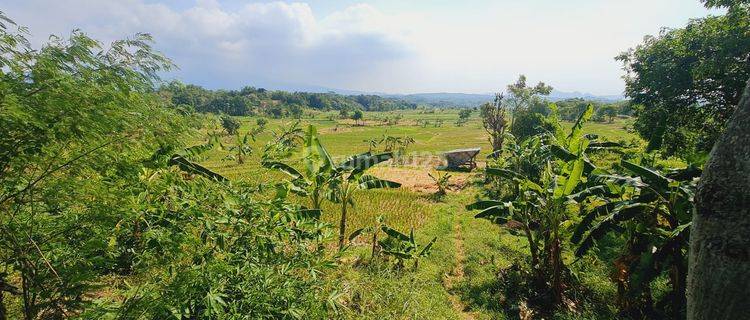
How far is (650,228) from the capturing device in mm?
4875

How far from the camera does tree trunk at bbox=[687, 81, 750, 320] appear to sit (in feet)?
4.23

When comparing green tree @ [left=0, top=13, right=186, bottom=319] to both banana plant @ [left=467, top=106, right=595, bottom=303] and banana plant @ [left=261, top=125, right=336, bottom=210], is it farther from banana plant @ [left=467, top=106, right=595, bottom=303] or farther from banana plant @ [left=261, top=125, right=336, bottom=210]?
banana plant @ [left=467, top=106, right=595, bottom=303]

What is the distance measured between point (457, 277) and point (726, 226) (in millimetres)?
6252

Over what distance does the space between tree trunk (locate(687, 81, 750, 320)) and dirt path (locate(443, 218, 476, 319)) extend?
186 inches

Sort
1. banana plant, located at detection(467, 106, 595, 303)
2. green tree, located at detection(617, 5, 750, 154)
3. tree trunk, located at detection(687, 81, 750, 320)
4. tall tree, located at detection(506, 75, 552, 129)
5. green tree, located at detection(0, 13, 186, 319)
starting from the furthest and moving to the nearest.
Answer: tall tree, located at detection(506, 75, 552, 129) < green tree, located at detection(617, 5, 750, 154) < banana plant, located at detection(467, 106, 595, 303) < green tree, located at detection(0, 13, 186, 319) < tree trunk, located at detection(687, 81, 750, 320)

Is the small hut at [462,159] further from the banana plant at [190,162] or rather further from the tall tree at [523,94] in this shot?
the banana plant at [190,162]

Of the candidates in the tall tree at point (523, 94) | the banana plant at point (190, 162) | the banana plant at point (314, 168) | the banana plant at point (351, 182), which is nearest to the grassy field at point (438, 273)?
the banana plant at point (190, 162)

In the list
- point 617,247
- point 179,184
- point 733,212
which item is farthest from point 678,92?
point 179,184

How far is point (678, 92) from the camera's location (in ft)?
35.7

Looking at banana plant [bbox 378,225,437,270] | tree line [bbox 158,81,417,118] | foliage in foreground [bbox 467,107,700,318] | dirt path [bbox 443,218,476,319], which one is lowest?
tree line [bbox 158,81,417,118]

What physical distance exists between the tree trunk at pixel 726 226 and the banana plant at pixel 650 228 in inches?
138

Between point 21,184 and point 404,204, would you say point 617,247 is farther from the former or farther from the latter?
point 21,184

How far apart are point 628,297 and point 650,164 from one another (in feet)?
8.21

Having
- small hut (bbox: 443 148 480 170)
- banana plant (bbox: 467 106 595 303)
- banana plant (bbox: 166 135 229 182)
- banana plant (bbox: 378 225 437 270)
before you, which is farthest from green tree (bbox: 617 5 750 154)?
small hut (bbox: 443 148 480 170)
